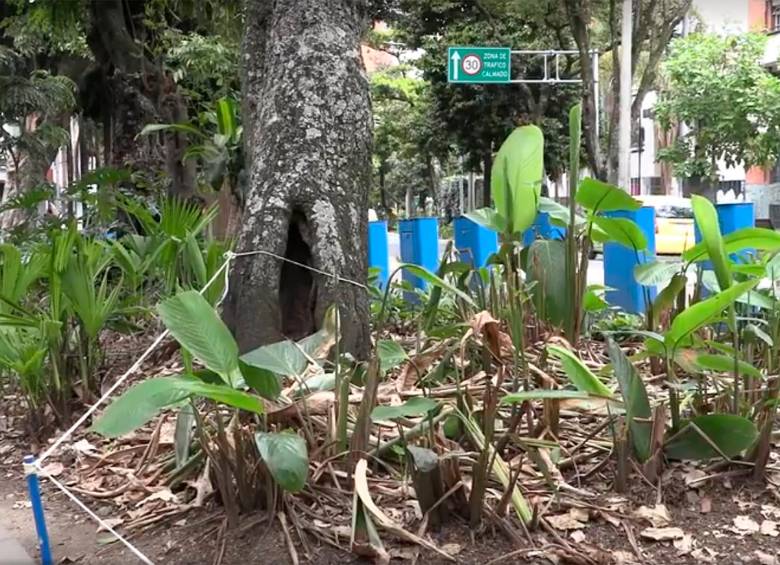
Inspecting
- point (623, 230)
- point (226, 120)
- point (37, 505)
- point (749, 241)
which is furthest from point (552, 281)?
point (226, 120)

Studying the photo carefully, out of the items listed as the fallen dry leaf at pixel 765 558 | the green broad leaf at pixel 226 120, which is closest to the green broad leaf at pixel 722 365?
Answer: the fallen dry leaf at pixel 765 558

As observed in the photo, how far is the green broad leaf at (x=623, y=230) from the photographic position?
335 centimetres

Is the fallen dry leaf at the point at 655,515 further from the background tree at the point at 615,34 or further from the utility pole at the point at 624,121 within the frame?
the background tree at the point at 615,34

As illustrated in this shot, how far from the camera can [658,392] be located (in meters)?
3.37

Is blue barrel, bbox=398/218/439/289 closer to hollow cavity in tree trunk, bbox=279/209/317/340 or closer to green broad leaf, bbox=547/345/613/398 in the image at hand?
hollow cavity in tree trunk, bbox=279/209/317/340

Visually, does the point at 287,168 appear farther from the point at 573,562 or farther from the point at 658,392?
the point at 573,562

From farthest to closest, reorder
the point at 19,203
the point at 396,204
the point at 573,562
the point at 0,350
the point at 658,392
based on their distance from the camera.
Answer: the point at 396,204 < the point at 19,203 < the point at 0,350 < the point at 658,392 < the point at 573,562

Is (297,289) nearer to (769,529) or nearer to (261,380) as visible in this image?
(261,380)

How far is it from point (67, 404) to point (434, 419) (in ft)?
6.78

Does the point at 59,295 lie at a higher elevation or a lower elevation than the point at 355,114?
lower

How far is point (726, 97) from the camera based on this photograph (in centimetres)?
2214

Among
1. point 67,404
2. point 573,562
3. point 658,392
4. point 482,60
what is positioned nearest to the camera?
point 573,562

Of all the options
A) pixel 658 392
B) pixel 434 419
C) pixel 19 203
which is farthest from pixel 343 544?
pixel 19 203

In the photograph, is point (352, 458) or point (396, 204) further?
point (396, 204)
